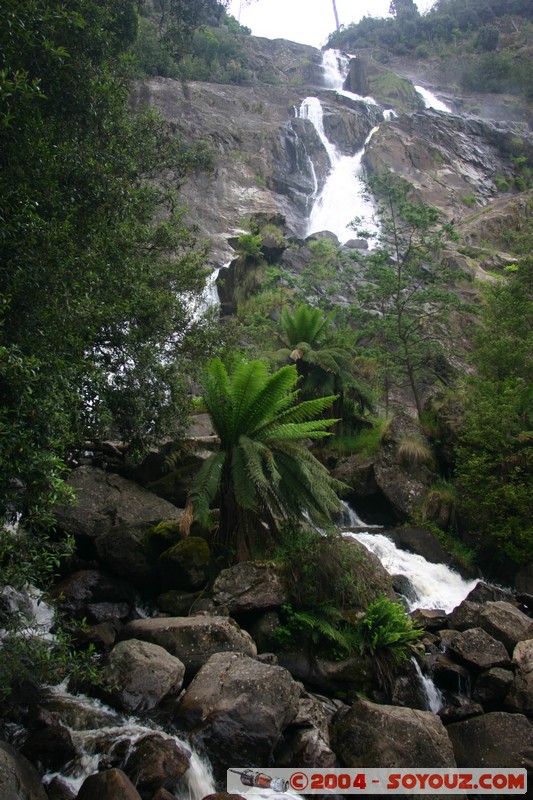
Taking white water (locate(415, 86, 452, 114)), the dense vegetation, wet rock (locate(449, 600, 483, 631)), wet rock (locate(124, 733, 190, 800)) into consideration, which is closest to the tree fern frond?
wet rock (locate(124, 733, 190, 800))

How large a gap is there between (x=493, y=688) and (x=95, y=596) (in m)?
4.91

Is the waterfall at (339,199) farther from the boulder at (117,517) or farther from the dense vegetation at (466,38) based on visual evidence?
the boulder at (117,517)

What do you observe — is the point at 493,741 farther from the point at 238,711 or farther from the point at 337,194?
the point at 337,194

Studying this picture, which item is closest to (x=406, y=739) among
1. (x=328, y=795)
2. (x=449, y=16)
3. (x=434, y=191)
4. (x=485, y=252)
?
(x=328, y=795)

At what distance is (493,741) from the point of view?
545 cm

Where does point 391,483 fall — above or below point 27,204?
below

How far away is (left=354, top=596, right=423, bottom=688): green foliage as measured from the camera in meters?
6.52

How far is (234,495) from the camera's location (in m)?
7.50

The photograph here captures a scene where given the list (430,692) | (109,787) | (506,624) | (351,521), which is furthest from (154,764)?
(351,521)

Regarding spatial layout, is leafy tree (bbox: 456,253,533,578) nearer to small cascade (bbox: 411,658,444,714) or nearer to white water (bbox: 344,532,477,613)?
white water (bbox: 344,532,477,613)

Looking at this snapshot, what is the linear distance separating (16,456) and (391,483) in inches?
370

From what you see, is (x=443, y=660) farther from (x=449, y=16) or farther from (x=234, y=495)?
(x=449, y=16)

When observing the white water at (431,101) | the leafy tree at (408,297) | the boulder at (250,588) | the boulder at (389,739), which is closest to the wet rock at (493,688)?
the boulder at (389,739)

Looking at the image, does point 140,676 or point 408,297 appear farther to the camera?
point 408,297
